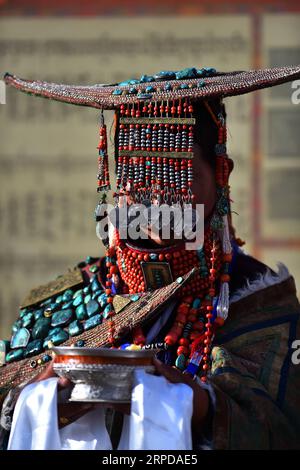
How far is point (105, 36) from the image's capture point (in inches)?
318

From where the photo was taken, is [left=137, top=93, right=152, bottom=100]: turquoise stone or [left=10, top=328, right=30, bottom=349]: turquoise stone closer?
[left=137, top=93, right=152, bottom=100]: turquoise stone

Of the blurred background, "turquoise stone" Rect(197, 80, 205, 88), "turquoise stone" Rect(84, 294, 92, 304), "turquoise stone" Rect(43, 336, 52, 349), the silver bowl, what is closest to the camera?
the silver bowl

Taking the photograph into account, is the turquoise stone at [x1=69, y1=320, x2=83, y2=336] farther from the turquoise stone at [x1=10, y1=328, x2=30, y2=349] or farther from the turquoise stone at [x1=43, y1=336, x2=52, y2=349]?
the turquoise stone at [x1=10, y1=328, x2=30, y2=349]

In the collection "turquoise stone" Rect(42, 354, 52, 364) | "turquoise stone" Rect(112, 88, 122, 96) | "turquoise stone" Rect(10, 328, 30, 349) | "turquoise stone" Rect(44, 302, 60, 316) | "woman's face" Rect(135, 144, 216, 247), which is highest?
"turquoise stone" Rect(112, 88, 122, 96)

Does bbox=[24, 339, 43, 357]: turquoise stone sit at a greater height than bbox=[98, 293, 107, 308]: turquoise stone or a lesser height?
lesser

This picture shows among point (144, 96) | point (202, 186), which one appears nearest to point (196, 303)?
point (202, 186)

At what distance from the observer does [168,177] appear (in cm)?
379

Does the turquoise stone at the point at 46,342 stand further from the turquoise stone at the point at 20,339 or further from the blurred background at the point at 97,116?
the blurred background at the point at 97,116

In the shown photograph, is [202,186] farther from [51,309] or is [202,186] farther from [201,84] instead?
[51,309]

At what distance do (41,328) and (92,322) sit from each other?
0.24m

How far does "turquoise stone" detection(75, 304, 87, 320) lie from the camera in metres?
4.20

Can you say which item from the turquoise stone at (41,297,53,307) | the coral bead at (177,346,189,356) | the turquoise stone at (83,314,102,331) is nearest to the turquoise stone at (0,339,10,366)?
the turquoise stone at (41,297,53,307)

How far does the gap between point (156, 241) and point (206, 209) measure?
0.23 metres
